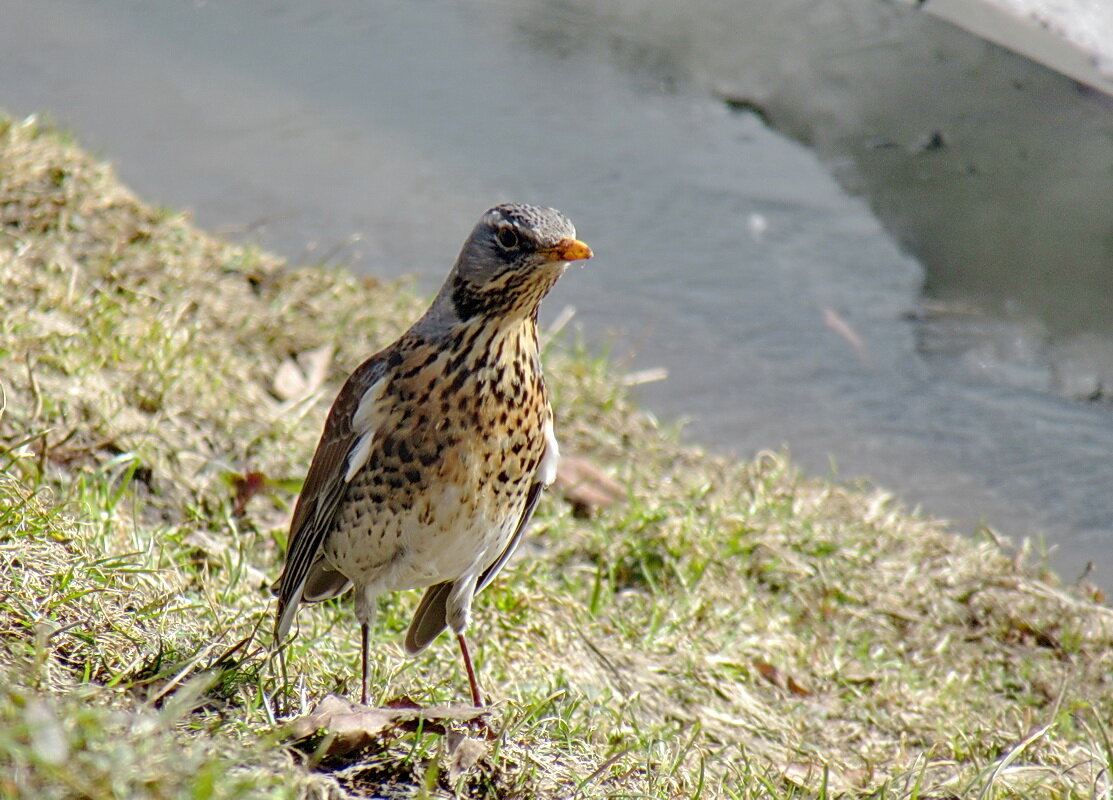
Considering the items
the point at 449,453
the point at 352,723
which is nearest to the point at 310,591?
the point at 449,453

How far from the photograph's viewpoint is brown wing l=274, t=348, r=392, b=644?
343 cm

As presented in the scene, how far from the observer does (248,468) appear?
4633mm

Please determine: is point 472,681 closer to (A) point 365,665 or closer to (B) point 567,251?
(A) point 365,665

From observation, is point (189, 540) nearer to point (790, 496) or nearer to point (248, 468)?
point (248, 468)

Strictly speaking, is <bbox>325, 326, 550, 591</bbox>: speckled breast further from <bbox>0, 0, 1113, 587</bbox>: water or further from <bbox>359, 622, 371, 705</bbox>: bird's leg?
<bbox>0, 0, 1113, 587</bbox>: water

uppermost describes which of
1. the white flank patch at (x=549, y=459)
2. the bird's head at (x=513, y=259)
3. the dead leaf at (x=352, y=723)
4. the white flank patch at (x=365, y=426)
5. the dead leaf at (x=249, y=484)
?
the bird's head at (x=513, y=259)

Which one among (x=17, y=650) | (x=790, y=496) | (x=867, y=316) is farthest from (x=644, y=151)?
(x=17, y=650)

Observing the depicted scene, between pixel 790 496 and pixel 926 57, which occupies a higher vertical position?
pixel 926 57

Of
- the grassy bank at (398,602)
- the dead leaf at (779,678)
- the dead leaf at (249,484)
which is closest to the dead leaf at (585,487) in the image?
the grassy bank at (398,602)

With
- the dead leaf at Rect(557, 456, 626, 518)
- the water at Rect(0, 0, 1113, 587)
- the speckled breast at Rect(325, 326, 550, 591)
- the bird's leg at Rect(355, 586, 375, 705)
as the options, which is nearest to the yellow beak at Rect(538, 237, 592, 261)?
the speckled breast at Rect(325, 326, 550, 591)

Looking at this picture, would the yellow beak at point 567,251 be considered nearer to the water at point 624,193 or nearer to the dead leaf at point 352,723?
the dead leaf at point 352,723

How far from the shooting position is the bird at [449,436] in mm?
3264

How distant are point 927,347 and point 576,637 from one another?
128 inches

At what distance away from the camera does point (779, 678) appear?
4324 millimetres
